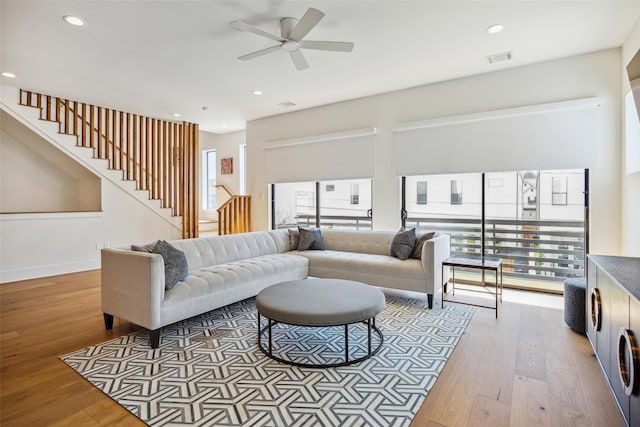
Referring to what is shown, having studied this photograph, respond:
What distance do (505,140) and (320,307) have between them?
11.3 ft

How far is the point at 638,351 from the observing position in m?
1.47

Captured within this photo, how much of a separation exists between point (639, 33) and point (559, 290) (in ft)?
9.46

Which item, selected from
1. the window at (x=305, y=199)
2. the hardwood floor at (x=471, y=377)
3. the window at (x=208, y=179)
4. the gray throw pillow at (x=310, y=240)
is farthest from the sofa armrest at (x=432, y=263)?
the window at (x=208, y=179)

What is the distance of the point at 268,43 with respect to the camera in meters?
3.53

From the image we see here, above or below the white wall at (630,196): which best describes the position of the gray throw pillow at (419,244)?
below

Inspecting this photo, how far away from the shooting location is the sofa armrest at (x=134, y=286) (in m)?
2.58

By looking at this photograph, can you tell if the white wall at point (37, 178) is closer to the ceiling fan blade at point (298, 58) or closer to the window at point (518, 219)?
the ceiling fan blade at point (298, 58)

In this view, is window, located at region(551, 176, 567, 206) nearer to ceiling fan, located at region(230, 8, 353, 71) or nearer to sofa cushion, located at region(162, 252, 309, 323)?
ceiling fan, located at region(230, 8, 353, 71)

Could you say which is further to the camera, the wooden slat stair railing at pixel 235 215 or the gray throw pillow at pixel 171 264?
the wooden slat stair railing at pixel 235 215

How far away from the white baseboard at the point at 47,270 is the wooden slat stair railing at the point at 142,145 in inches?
65.3

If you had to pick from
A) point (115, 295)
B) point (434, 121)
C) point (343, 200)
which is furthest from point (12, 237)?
point (434, 121)

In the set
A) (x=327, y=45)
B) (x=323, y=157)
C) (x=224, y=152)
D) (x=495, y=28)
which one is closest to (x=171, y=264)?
(x=327, y=45)

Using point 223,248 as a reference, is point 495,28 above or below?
above

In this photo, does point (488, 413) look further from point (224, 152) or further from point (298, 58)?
point (224, 152)
